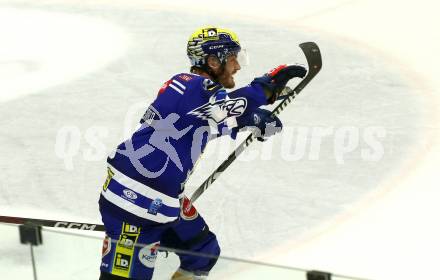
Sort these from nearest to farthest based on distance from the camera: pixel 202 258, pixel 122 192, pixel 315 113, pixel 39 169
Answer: pixel 202 258, pixel 122 192, pixel 39 169, pixel 315 113

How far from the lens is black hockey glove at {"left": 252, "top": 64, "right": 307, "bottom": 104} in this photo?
4.33 metres

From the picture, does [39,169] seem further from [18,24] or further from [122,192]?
[18,24]

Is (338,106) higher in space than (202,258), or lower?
lower

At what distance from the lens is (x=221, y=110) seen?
13.4 ft

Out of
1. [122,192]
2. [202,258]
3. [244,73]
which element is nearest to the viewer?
[202,258]

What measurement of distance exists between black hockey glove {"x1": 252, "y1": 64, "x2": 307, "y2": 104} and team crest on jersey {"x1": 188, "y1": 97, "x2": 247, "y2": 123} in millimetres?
192

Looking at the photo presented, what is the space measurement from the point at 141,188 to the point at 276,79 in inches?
31.0

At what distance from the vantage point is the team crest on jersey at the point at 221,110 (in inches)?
159

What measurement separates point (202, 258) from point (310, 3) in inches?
247

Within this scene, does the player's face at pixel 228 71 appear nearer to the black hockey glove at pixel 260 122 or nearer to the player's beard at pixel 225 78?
the player's beard at pixel 225 78

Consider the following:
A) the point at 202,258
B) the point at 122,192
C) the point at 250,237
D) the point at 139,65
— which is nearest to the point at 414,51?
the point at 139,65

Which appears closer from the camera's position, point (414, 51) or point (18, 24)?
point (414, 51)

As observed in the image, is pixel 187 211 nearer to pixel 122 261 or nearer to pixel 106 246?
pixel 122 261

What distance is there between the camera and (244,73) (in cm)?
772
